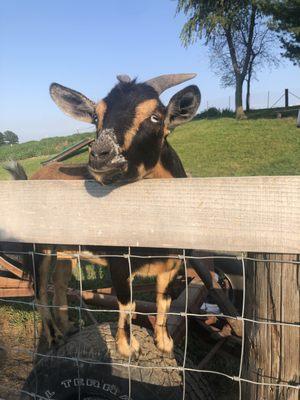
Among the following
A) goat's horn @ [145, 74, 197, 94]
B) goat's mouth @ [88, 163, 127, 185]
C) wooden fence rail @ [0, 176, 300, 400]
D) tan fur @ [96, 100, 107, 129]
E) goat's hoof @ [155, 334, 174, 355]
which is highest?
goat's horn @ [145, 74, 197, 94]

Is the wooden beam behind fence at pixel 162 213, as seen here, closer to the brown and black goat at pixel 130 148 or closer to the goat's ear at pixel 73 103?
the brown and black goat at pixel 130 148

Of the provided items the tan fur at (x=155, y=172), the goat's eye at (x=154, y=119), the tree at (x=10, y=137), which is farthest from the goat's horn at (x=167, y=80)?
the tree at (x=10, y=137)

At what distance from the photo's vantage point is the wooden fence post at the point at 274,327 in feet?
5.71

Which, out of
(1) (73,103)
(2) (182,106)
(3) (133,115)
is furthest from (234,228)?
(1) (73,103)

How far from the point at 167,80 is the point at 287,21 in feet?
75.2

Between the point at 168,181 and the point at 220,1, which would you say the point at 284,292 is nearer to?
the point at 168,181

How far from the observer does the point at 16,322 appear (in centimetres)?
499

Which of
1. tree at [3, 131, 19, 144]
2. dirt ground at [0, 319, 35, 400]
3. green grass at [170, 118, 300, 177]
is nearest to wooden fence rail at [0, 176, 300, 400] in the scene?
dirt ground at [0, 319, 35, 400]

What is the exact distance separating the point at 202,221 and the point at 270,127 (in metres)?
19.6

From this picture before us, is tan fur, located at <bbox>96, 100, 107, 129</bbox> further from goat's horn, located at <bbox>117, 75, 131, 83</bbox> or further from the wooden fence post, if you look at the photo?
the wooden fence post

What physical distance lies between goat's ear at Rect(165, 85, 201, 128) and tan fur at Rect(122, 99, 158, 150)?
0.16 meters

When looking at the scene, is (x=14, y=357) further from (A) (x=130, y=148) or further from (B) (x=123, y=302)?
(A) (x=130, y=148)

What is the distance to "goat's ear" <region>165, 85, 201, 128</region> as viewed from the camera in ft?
11.4

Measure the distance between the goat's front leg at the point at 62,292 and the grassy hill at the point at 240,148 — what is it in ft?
20.1
